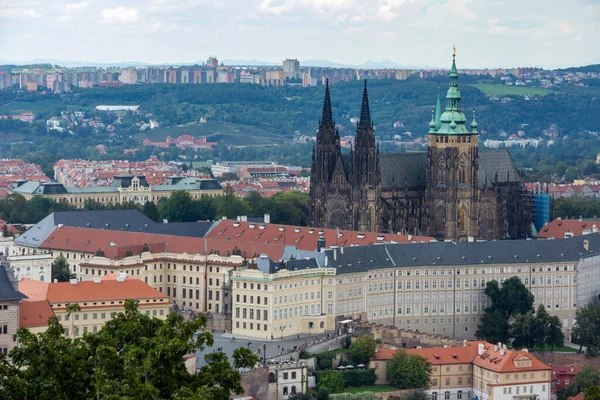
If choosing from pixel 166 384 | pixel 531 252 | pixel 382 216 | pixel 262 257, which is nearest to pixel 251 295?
pixel 262 257

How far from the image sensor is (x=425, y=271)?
399 feet

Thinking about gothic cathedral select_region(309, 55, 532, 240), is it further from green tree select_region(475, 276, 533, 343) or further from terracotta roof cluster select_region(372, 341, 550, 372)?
terracotta roof cluster select_region(372, 341, 550, 372)

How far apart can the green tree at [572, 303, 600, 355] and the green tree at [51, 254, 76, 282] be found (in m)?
31.0

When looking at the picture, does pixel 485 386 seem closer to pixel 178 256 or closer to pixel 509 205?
pixel 178 256

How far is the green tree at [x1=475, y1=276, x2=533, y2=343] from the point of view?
117188mm

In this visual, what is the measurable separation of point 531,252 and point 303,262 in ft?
60.2

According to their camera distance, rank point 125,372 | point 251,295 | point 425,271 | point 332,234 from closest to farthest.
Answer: point 125,372, point 251,295, point 425,271, point 332,234

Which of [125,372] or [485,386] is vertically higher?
[125,372]

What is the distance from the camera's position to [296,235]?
131000mm

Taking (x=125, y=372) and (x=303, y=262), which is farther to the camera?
(x=303, y=262)

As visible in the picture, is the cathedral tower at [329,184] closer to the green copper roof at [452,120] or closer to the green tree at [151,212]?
the green copper roof at [452,120]

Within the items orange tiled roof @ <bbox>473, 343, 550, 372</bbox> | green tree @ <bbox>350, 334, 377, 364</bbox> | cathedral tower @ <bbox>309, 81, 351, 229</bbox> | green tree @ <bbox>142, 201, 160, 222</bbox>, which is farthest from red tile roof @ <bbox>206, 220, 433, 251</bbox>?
green tree @ <bbox>142, 201, 160, 222</bbox>

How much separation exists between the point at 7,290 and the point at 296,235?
3845 centimetres

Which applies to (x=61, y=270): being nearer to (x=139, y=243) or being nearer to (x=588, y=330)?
(x=139, y=243)
